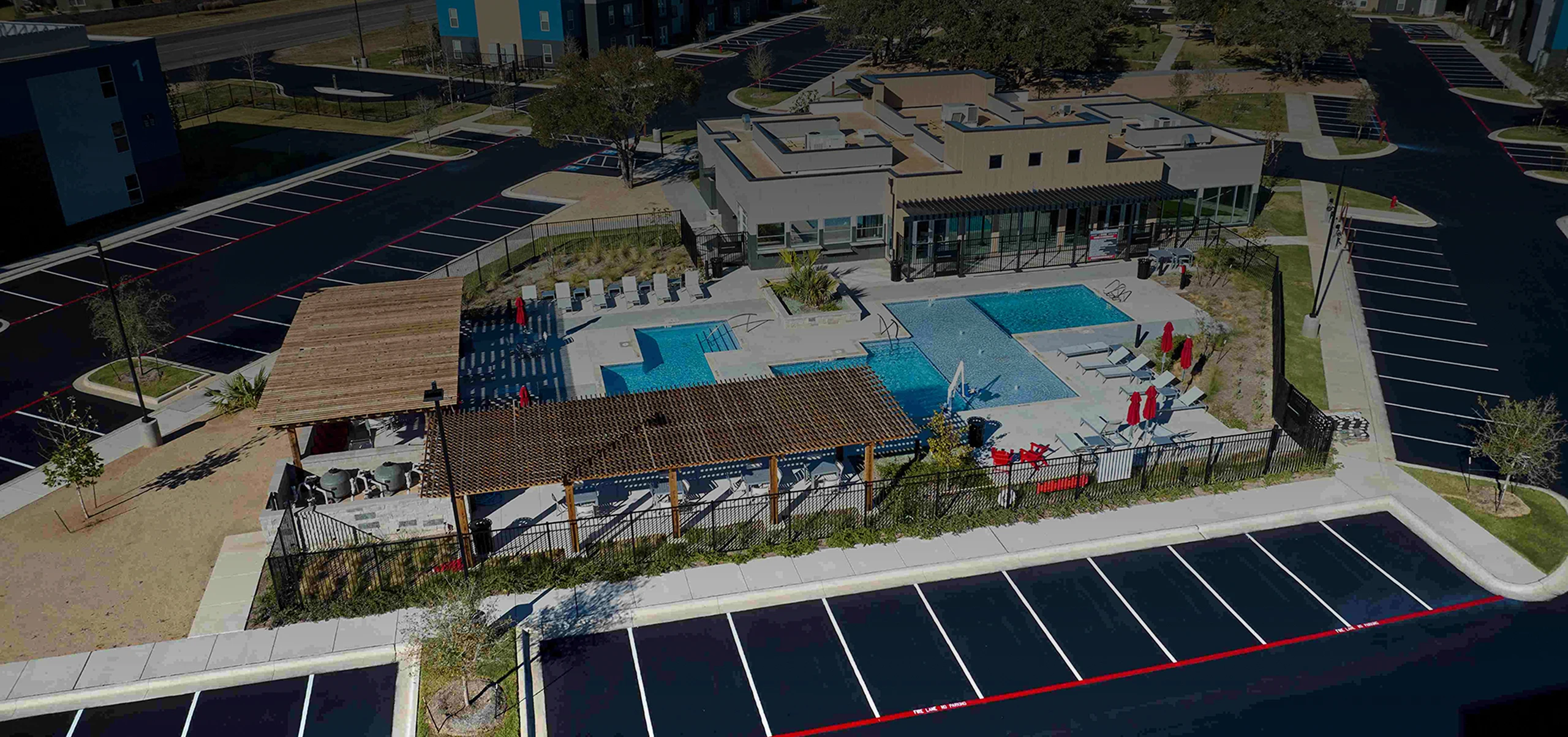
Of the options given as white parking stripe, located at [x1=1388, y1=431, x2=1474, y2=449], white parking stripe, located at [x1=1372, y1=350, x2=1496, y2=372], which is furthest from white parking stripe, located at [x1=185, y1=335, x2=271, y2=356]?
white parking stripe, located at [x1=1372, y1=350, x2=1496, y2=372]

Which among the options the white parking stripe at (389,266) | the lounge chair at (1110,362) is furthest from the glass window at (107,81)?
the lounge chair at (1110,362)

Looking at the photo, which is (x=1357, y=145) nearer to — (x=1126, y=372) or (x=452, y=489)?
(x=1126, y=372)

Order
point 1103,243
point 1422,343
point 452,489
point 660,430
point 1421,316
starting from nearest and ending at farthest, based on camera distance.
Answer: point 452,489 → point 660,430 → point 1422,343 → point 1421,316 → point 1103,243

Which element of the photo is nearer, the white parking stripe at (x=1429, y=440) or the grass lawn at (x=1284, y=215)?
the white parking stripe at (x=1429, y=440)

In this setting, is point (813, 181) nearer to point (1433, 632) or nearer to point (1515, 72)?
point (1433, 632)

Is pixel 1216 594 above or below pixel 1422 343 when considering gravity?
below

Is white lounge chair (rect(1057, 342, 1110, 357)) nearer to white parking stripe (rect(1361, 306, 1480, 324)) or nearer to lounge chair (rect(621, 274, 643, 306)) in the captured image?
white parking stripe (rect(1361, 306, 1480, 324))

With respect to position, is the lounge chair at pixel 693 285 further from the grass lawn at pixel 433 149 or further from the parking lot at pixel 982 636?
the grass lawn at pixel 433 149

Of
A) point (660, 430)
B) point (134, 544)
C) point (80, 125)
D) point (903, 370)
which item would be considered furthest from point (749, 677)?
point (80, 125)
